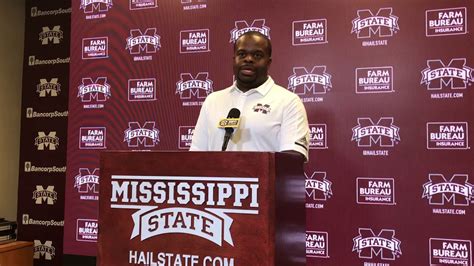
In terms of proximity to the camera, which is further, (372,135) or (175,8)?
(175,8)

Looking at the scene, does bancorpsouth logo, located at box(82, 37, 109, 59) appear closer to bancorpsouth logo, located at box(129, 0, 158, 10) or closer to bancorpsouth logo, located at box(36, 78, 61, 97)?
bancorpsouth logo, located at box(129, 0, 158, 10)

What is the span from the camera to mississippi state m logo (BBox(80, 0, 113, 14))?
3.34 metres

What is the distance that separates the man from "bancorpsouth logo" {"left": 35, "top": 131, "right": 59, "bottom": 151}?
2.58 m

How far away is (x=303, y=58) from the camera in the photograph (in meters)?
2.84

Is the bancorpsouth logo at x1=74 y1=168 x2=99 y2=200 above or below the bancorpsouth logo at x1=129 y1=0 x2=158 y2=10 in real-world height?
below

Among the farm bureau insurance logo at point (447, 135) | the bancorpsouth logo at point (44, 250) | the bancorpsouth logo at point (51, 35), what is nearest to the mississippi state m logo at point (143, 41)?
the bancorpsouth logo at point (51, 35)

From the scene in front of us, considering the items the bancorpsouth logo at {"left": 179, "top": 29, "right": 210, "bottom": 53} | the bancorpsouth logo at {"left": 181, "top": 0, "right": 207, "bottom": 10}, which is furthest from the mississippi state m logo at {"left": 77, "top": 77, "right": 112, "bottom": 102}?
the bancorpsouth logo at {"left": 181, "top": 0, "right": 207, "bottom": 10}

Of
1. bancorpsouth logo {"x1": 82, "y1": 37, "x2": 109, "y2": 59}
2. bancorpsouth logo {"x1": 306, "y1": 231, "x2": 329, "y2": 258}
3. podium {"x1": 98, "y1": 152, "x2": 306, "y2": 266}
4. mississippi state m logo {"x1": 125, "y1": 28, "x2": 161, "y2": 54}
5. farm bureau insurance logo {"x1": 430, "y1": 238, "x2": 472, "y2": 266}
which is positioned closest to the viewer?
podium {"x1": 98, "y1": 152, "x2": 306, "y2": 266}

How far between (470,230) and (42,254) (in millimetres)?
3465

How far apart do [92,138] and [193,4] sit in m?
1.22

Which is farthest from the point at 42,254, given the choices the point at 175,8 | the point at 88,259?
the point at 175,8

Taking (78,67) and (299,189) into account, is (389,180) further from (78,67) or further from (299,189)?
(78,67)

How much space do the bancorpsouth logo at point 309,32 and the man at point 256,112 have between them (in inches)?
41.8

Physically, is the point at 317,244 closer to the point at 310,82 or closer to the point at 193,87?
the point at 310,82
